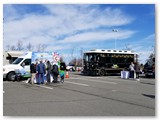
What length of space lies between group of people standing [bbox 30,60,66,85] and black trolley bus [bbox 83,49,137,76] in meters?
10.0

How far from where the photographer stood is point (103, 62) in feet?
100

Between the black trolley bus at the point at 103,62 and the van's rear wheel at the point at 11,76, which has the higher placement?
the black trolley bus at the point at 103,62

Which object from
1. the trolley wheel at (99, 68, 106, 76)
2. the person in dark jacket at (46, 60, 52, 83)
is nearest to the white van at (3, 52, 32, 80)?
the person in dark jacket at (46, 60, 52, 83)

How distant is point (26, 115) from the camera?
26.6ft

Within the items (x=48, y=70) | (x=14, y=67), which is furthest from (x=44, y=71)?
(x=14, y=67)

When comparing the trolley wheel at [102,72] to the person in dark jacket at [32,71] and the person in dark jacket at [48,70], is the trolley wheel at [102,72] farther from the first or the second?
the person in dark jacket at [32,71]

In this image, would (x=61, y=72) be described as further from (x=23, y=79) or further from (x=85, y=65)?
(x=85, y=65)

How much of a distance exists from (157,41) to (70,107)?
211 inches

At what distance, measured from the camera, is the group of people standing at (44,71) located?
18641 millimetres

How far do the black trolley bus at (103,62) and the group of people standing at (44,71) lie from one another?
1002 cm

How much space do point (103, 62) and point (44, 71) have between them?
42.7ft

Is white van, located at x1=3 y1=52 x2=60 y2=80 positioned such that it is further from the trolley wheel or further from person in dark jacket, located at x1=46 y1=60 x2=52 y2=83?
the trolley wheel

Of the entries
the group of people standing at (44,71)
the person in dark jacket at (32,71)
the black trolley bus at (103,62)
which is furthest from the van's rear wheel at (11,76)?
the black trolley bus at (103,62)

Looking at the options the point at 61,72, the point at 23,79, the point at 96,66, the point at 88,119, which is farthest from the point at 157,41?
the point at 96,66
